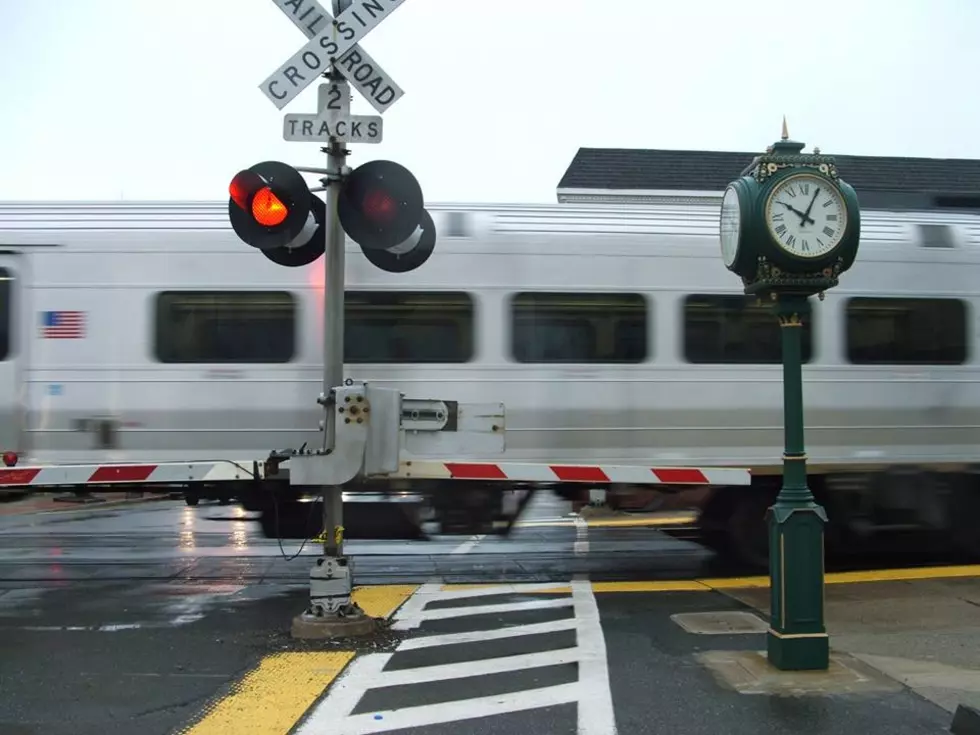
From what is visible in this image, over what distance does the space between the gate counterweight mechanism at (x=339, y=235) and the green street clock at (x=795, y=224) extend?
6.72ft

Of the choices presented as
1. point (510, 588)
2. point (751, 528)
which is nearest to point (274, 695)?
point (510, 588)

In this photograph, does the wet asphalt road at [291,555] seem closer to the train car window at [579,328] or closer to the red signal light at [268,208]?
the train car window at [579,328]

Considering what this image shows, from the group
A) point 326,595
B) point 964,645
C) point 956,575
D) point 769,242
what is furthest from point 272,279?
point 956,575

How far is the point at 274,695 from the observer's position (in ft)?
16.1

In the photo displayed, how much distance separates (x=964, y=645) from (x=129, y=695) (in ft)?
17.3

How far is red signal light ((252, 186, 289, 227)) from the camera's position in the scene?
18.7ft

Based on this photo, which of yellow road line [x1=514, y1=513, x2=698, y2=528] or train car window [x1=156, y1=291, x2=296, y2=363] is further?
yellow road line [x1=514, y1=513, x2=698, y2=528]

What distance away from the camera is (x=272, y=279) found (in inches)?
308

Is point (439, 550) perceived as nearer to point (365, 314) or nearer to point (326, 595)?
point (365, 314)

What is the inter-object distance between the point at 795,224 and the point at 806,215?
10 cm

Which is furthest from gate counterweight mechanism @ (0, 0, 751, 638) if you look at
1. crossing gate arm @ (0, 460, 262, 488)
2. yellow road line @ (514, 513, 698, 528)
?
yellow road line @ (514, 513, 698, 528)

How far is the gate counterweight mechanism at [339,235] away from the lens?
5785 millimetres

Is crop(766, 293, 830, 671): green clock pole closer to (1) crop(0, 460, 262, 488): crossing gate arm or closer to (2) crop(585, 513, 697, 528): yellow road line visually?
(2) crop(585, 513, 697, 528): yellow road line

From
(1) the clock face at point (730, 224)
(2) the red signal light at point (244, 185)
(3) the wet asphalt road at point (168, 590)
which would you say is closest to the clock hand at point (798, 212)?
(1) the clock face at point (730, 224)
